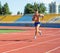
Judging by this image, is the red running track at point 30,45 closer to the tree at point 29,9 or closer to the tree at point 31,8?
the tree at point 29,9

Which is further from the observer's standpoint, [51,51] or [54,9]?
[54,9]

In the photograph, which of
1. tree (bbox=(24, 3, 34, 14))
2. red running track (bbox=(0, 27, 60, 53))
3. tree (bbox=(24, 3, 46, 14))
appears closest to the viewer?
red running track (bbox=(0, 27, 60, 53))

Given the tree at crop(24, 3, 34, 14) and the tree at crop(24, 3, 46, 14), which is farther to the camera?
the tree at crop(24, 3, 46, 14)

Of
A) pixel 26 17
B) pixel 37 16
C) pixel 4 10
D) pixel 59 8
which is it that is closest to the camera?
pixel 37 16

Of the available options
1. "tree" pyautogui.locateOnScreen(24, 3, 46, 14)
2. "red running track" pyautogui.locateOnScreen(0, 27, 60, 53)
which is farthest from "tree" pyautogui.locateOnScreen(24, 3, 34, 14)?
"red running track" pyautogui.locateOnScreen(0, 27, 60, 53)

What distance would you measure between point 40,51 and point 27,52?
2.01 ft

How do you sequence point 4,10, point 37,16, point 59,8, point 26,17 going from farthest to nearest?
1. point 59,8
2. point 4,10
3. point 26,17
4. point 37,16

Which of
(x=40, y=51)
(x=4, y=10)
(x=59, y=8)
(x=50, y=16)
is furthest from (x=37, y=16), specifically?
(x=59, y=8)

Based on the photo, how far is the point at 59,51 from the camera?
34.8 ft

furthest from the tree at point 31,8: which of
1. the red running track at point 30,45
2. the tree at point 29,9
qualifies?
the red running track at point 30,45

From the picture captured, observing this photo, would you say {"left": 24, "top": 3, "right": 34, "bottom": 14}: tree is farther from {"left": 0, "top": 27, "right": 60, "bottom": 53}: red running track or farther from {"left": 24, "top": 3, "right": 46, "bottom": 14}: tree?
{"left": 0, "top": 27, "right": 60, "bottom": 53}: red running track

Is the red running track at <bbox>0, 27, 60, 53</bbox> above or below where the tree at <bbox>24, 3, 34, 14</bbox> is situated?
above

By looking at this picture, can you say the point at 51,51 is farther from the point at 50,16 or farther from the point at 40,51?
the point at 50,16

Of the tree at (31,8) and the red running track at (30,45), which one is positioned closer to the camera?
the red running track at (30,45)
